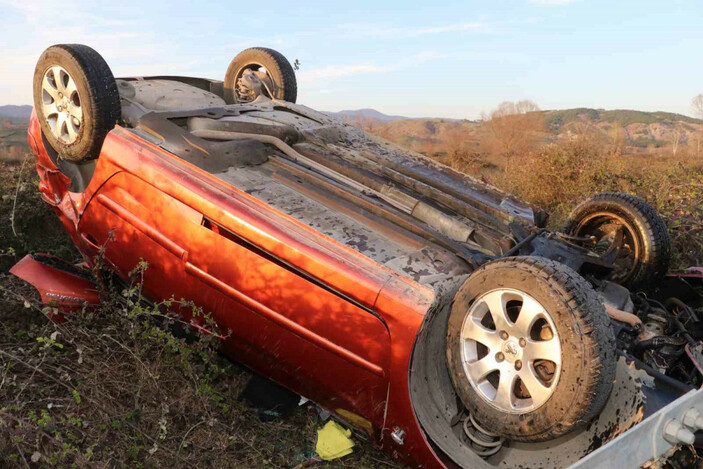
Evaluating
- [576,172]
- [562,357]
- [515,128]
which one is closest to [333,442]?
[562,357]

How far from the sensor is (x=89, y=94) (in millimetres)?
3408

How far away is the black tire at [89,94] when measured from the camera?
134 inches

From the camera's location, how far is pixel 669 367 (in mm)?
2732

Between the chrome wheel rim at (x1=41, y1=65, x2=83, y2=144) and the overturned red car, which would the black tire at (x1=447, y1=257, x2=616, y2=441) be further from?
the chrome wheel rim at (x1=41, y1=65, x2=83, y2=144)

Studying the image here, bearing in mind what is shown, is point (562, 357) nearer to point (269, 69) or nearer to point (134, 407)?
point (134, 407)

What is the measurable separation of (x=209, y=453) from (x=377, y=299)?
4.40ft

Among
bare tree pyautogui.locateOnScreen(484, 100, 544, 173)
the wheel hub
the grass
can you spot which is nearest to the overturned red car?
the wheel hub

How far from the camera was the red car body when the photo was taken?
2.42 meters

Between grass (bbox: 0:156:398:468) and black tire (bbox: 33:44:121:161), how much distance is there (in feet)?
2.85

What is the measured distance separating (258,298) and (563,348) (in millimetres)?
1506

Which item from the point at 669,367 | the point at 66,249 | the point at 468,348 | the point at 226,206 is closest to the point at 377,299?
the point at 468,348

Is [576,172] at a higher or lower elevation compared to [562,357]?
higher

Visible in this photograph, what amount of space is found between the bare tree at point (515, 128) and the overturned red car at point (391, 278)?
13396mm

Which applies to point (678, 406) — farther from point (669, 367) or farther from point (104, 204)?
point (104, 204)
